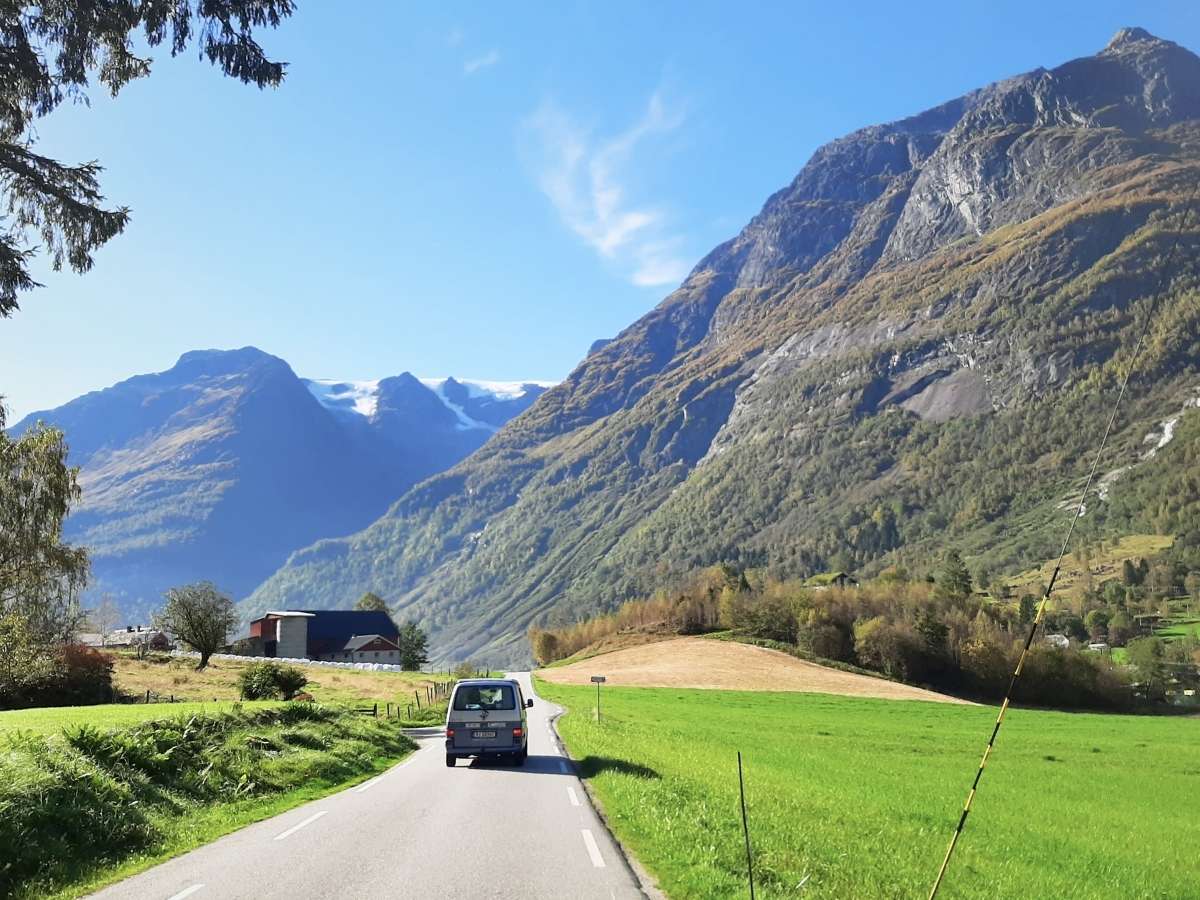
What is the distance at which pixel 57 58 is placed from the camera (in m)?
12.4

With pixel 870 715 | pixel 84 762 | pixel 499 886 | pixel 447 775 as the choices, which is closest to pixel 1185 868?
pixel 499 886

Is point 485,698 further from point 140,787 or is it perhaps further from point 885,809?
point 885,809

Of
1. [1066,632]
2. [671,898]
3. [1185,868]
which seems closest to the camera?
[671,898]

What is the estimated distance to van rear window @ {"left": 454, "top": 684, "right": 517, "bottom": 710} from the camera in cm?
2378

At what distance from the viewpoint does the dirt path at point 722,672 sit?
87.9 metres

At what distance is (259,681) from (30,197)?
1272 inches

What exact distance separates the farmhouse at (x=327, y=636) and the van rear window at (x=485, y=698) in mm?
119076

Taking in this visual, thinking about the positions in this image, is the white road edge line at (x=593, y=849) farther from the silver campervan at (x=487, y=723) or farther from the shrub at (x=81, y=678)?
the shrub at (x=81, y=678)

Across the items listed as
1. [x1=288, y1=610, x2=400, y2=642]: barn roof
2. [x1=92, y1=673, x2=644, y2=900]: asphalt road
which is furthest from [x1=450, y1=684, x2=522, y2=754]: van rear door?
[x1=288, y1=610, x2=400, y2=642]: barn roof

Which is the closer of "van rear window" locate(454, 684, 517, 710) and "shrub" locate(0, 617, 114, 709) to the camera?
"van rear window" locate(454, 684, 517, 710)

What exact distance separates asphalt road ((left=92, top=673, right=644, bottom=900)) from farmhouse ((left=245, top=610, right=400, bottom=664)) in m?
126

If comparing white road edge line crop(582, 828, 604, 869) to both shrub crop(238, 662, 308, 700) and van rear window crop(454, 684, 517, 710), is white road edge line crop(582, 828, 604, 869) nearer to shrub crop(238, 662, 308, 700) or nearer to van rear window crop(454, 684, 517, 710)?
van rear window crop(454, 684, 517, 710)

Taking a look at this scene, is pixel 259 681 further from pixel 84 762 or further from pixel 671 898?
pixel 671 898

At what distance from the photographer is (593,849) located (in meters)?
12.4
